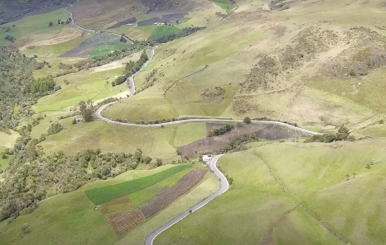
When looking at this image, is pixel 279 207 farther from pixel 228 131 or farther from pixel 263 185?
pixel 228 131

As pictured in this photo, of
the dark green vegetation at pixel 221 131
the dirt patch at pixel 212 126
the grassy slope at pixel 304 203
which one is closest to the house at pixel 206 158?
the grassy slope at pixel 304 203

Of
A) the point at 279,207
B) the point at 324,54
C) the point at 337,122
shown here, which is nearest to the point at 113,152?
the point at 279,207

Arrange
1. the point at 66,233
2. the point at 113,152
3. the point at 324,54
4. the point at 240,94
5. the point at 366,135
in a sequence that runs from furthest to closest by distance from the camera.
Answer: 1. the point at 324,54
2. the point at 240,94
3. the point at 113,152
4. the point at 366,135
5. the point at 66,233

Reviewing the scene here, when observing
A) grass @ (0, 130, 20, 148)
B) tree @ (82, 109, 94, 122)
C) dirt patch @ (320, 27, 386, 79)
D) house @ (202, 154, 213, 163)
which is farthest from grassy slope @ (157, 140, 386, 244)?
grass @ (0, 130, 20, 148)

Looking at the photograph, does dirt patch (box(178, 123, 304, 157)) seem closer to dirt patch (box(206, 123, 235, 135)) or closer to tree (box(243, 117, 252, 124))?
tree (box(243, 117, 252, 124))

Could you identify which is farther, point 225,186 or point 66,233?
point 225,186

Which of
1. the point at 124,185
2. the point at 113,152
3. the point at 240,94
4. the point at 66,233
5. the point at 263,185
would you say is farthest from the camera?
the point at 240,94

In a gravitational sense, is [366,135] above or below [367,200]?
below

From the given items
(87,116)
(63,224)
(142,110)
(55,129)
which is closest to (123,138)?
(142,110)
